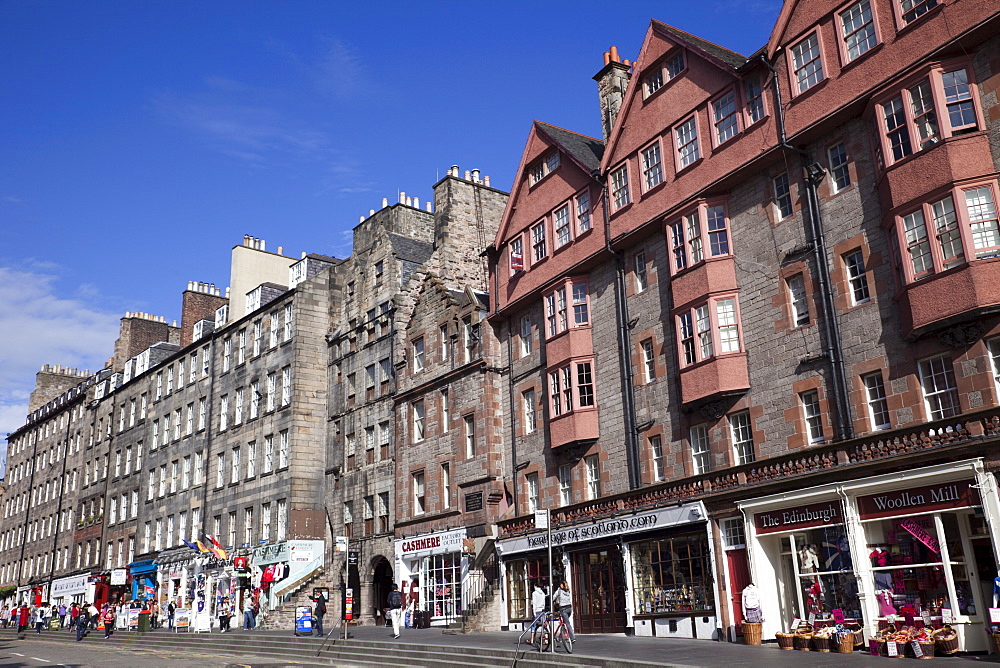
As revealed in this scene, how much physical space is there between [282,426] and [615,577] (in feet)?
82.9

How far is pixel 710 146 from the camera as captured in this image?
27047 millimetres

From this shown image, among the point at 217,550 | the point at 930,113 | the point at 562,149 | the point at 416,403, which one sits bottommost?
the point at 217,550

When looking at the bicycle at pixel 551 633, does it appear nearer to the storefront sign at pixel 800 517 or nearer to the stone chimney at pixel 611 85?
the storefront sign at pixel 800 517

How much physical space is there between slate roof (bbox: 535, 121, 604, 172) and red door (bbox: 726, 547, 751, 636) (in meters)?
15.0

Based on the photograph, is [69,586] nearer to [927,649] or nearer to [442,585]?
[442,585]

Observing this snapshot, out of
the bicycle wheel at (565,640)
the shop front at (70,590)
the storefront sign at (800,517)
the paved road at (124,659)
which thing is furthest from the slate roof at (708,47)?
the shop front at (70,590)

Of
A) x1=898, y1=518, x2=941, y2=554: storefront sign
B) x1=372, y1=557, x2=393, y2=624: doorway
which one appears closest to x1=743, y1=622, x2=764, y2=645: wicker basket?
x1=898, y1=518, x2=941, y2=554: storefront sign

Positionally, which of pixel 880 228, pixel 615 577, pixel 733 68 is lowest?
pixel 615 577

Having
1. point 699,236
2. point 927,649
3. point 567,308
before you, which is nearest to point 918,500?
point 927,649

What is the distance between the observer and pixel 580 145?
35.2 meters

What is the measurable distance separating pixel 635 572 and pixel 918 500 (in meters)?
10.1

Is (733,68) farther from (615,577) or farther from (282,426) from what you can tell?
(282,426)

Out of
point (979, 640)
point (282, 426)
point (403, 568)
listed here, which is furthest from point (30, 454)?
point (979, 640)

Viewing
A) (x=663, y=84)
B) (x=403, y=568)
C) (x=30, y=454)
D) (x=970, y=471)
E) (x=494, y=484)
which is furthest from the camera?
(x=30, y=454)
